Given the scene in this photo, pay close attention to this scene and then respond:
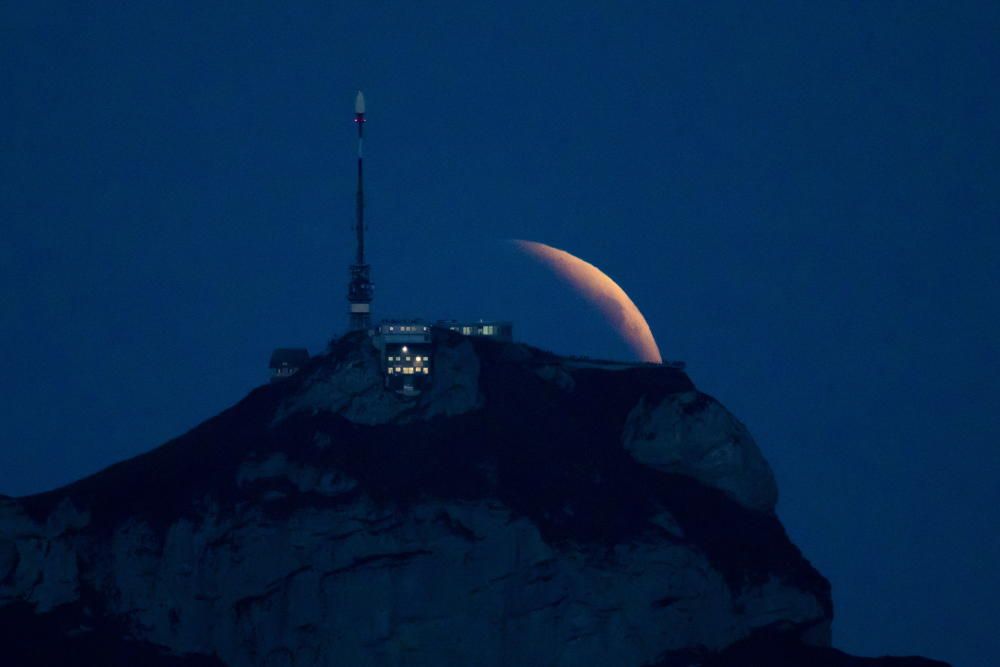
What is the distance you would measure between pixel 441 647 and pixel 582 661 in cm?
1055

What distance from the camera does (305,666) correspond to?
19975 centimetres

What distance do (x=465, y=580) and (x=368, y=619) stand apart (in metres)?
7.79

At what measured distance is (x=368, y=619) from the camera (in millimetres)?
198875

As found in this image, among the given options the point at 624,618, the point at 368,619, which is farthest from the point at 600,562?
the point at 368,619

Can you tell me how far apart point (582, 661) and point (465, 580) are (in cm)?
1059

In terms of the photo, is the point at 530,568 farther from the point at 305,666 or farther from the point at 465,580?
the point at 305,666

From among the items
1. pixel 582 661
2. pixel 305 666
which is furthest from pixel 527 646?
pixel 305 666

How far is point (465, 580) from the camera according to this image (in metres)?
199

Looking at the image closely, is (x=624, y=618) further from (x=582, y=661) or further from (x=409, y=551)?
(x=409, y=551)

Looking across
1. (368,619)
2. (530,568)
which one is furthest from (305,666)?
(530,568)

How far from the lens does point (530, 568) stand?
19938 centimetres

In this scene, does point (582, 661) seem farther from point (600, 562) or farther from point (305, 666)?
point (305, 666)

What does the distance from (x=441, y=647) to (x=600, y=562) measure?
44.2ft

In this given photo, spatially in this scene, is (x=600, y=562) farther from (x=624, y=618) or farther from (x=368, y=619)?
(x=368, y=619)
